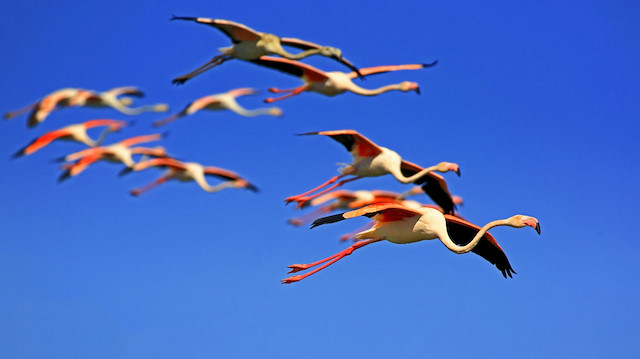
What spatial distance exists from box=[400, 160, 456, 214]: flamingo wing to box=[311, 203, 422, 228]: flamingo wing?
388 cm

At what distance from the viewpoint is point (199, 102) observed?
21.9m

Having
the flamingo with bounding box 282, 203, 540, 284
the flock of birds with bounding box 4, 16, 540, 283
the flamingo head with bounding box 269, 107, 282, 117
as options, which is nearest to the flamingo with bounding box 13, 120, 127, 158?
the flock of birds with bounding box 4, 16, 540, 283

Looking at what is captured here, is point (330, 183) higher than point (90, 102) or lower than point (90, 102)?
lower

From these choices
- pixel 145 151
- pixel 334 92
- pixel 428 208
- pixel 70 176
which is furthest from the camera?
pixel 145 151

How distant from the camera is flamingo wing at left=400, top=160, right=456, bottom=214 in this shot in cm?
1619

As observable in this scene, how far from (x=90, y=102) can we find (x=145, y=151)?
6.30 ft

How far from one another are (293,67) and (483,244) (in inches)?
216

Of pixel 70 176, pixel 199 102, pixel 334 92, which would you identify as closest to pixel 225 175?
pixel 199 102

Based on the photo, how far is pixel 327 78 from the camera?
1656 centimetres

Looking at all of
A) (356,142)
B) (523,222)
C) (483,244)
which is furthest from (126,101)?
(523,222)

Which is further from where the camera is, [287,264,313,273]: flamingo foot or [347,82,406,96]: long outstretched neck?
[347,82,406,96]: long outstretched neck

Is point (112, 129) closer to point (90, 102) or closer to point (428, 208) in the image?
point (90, 102)

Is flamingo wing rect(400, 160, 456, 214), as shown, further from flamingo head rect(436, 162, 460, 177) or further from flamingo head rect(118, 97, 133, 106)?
flamingo head rect(118, 97, 133, 106)

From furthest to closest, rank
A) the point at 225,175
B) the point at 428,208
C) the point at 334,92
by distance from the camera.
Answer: the point at 225,175 < the point at 334,92 < the point at 428,208
